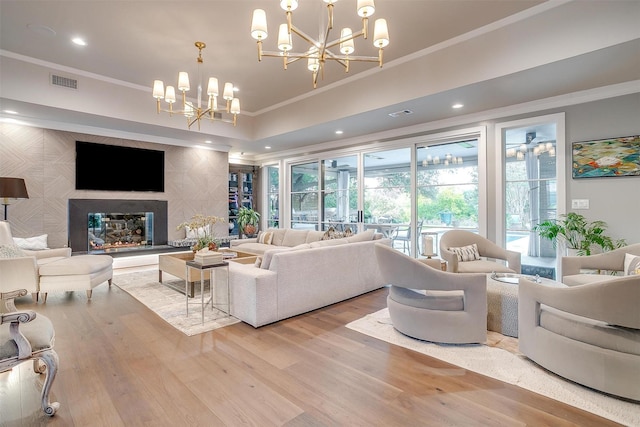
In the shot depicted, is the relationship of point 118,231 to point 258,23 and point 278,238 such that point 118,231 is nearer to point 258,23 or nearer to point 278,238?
point 278,238

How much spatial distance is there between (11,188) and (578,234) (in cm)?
814

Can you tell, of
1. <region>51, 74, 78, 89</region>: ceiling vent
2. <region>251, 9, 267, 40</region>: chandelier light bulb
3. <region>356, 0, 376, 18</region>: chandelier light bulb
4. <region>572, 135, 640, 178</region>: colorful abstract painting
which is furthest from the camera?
<region>51, 74, 78, 89</region>: ceiling vent

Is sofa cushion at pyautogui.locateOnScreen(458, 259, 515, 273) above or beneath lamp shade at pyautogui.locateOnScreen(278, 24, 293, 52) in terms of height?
beneath

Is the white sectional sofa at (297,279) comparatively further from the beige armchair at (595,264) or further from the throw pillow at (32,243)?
the throw pillow at (32,243)

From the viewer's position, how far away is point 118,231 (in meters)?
6.64

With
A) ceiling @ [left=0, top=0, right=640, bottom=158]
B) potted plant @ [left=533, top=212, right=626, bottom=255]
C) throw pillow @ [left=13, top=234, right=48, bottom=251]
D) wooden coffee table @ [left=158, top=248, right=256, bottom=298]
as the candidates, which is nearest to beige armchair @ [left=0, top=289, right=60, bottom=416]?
wooden coffee table @ [left=158, top=248, right=256, bottom=298]

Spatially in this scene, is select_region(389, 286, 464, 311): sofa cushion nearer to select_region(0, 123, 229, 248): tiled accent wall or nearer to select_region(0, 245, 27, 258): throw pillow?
select_region(0, 245, 27, 258): throw pillow

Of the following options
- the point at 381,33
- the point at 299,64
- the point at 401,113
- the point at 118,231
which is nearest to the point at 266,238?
the point at 118,231

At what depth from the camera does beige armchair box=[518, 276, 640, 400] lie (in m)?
1.89

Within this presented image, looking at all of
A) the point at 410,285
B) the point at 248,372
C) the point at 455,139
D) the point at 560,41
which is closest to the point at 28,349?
the point at 248,372

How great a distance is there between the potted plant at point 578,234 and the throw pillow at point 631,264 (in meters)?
0.72

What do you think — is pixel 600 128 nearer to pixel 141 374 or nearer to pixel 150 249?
pixel 141 374

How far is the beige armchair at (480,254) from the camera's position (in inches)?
155

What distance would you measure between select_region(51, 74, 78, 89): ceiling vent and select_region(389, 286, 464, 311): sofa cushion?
5.82 m
